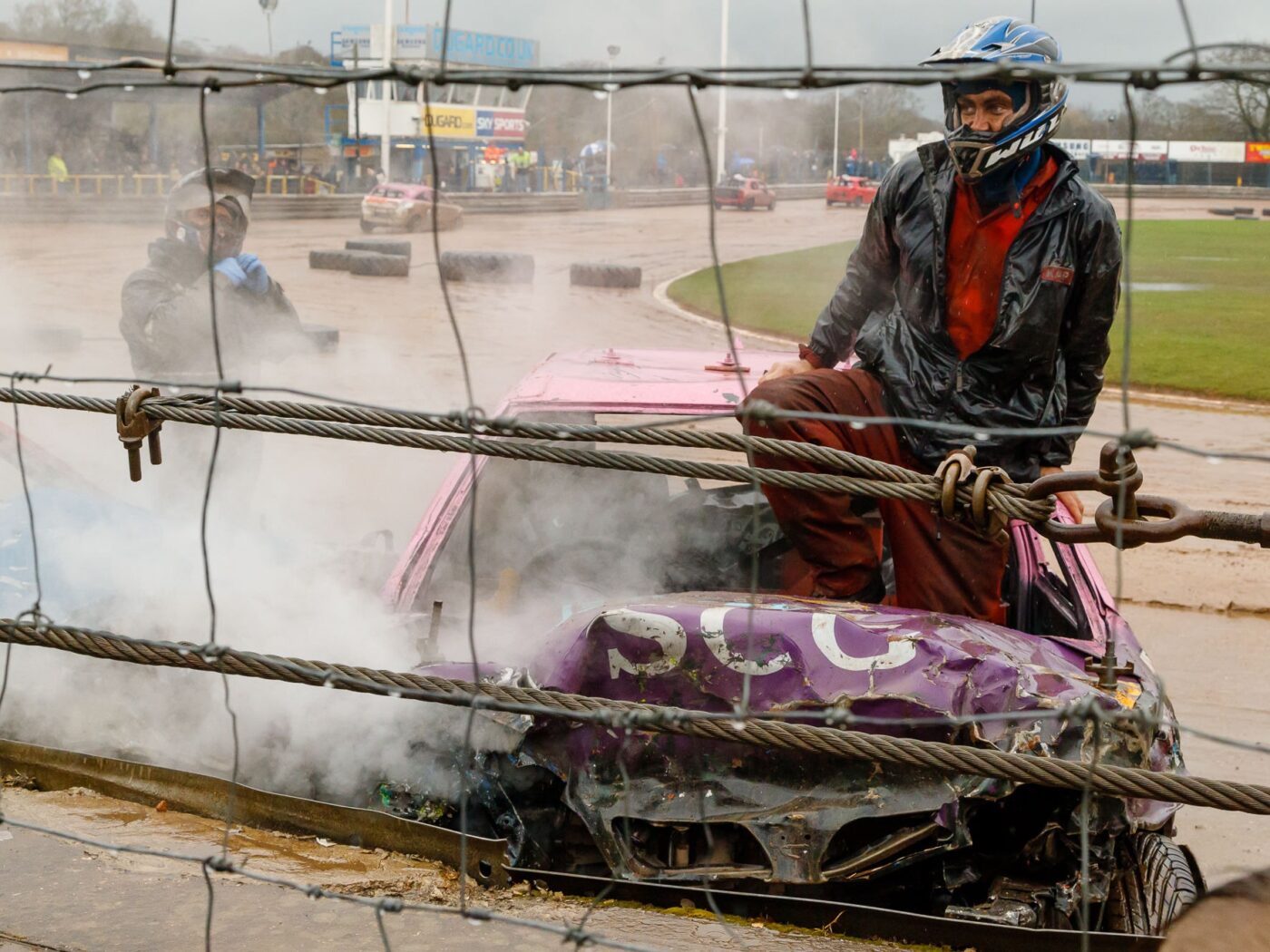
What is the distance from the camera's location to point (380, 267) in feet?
65.0

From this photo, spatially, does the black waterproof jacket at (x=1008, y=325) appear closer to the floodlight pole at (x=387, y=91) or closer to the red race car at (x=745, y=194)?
the floodlight pole at (x=387, y=91)

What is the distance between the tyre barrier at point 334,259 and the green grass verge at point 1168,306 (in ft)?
15.6

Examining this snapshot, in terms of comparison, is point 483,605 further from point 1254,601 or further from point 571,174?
point 571,174

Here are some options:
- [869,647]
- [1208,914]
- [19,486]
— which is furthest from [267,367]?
[1208,914]

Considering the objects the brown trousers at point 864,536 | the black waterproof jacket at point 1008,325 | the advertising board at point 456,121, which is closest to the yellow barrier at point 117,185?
the advertising board at point 456,121

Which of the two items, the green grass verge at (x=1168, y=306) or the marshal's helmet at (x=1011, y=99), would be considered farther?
the green grass verge at (x=1168, y=306)

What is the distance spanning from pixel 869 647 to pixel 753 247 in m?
26.9

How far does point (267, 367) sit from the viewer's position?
11.4 meters

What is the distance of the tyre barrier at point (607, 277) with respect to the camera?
66.1ft

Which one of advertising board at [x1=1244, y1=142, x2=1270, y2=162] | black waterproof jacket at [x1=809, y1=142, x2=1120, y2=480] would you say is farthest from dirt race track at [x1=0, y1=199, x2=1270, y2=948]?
advertising board at [x1=1244, y1=142, x2=1270, y2=162]

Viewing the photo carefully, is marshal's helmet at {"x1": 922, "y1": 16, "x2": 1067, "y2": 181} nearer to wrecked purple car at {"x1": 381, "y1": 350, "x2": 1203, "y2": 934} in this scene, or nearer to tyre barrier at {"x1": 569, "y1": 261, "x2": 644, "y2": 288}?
wrecked purple car at {"x1": 381, "y1": 350, "x2": 1203, "y2": 934}

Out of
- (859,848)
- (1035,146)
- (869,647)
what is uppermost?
(1035,146)

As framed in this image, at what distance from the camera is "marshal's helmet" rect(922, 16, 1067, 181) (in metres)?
3.44

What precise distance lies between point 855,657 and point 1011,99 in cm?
160
